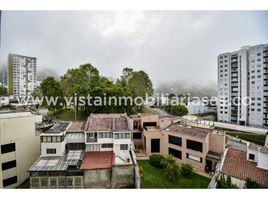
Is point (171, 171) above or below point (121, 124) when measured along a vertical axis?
below

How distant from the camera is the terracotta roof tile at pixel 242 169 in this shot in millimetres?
3527

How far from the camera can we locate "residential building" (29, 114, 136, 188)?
12.7ft

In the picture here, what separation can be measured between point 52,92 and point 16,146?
4.23 metres

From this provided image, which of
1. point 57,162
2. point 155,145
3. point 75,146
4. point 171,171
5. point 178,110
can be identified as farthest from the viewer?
point 178,110

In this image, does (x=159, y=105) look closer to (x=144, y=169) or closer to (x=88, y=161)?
(x=144, y=169)

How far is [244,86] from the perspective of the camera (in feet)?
33.0

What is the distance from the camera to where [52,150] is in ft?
14.9

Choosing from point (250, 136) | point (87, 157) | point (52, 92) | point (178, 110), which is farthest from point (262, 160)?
point (52, 92)

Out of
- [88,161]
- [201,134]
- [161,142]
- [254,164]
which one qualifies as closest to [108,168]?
[88,161]

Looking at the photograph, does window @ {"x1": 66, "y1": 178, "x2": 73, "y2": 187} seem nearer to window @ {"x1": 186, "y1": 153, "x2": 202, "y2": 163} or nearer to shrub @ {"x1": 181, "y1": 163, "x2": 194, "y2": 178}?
shrub @ {"x1": 181, "y1": 163, "x2": 194, "y2": 178}

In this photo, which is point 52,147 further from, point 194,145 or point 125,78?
point 125,78

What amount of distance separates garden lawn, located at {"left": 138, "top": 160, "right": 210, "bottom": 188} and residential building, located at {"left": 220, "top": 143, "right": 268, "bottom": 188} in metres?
0.76

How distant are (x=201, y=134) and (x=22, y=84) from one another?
1251 centimetres

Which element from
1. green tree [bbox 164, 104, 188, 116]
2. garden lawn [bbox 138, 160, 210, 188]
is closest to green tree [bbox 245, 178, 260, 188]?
garden lawn [bbox 138, 160, 210, 188]
